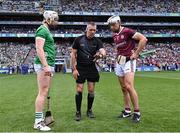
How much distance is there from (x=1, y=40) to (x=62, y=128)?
65851 millimetres

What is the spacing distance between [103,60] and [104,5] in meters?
23.8

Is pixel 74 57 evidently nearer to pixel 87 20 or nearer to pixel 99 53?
pixel 99 53

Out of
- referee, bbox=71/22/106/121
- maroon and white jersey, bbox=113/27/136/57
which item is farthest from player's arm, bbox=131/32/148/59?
referee, bbox=71/22/106/121

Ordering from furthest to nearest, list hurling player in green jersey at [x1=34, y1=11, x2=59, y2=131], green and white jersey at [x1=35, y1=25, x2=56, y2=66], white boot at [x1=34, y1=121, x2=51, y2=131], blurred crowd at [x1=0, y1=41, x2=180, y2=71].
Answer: blurred crowd at [x1=0, y1=41, x2=180, y2=71]
green and white jersey at [x1=35, y1=25, x2=56, y2=66]
hurling player in green jersey at [x1=34, y1=11, x2=59, y2=131]
white boot at [x1=34, y1=121, x2=51, y2=131]

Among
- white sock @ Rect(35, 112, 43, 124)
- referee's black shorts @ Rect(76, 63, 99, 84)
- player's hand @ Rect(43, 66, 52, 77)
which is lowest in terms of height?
white sock @ Rect(35, 112, 43, 124)

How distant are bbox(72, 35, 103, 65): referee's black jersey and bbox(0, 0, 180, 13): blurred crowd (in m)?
63.6

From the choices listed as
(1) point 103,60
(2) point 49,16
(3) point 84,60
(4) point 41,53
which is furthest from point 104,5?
(4) point 41,53

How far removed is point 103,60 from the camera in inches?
2146

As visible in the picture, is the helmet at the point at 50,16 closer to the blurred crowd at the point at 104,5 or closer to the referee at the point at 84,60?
the referee at the point at 84,60

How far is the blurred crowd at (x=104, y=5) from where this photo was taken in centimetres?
7244

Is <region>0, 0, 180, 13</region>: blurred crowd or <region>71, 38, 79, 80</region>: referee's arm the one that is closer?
<region>71, 38, 79, 80</region>: referee's arm

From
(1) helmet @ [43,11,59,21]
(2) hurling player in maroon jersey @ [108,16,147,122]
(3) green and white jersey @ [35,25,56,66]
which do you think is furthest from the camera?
(2) hurling player in maroon jersey @ [108,16,147,122]

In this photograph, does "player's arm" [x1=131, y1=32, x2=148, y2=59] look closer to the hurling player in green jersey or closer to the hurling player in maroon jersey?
Result: the hurling player in maroon jersey

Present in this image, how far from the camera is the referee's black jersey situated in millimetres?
9555
